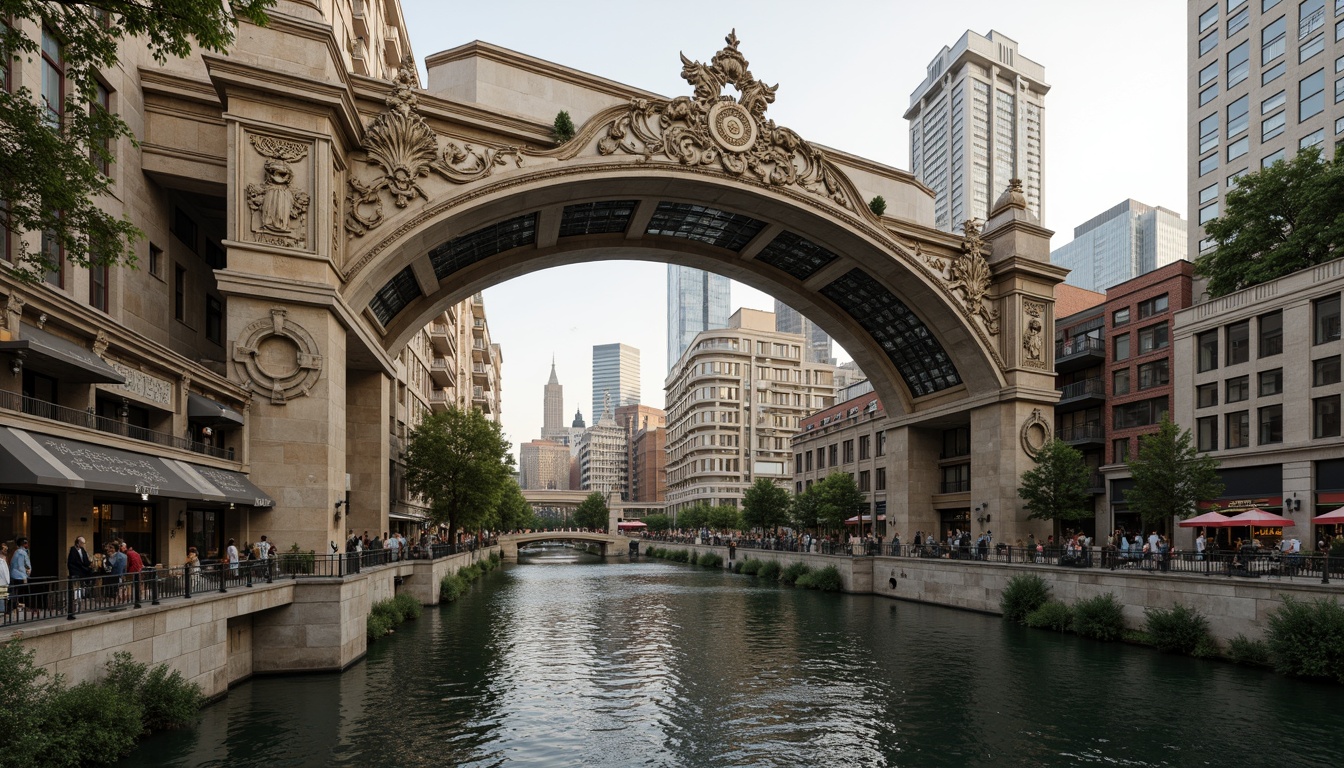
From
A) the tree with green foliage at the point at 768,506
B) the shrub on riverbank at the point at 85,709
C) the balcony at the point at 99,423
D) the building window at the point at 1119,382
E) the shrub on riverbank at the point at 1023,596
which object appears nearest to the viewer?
the shrub on riverbank at the point at 85,709

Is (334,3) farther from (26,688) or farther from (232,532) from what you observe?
(26,688)

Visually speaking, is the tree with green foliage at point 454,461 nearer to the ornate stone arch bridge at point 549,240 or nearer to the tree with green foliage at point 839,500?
the ornate stone arch bridge at point 549,240

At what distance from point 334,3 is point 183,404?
893 inches

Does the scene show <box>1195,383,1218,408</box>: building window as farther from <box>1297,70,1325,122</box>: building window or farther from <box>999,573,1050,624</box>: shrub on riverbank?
<box>1297,70,1325,122</box>: building window

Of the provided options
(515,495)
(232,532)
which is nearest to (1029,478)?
(232,532)

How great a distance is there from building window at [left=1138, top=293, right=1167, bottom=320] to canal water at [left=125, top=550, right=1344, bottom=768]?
30669 millimetres

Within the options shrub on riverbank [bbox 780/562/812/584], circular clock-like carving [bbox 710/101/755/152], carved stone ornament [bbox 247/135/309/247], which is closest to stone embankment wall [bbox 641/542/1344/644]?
shrub on riverbank [bbox 780/562/812/584]

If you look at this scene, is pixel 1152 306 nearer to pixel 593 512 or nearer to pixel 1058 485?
pixel 1058 485

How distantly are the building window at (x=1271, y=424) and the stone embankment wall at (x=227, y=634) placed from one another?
41.5m

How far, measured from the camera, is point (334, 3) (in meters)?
38.1

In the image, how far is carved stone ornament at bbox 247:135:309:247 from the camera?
2752 centimetres

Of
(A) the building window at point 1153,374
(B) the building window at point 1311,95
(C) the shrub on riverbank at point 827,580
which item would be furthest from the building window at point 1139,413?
(B) the building window at point 1311,95

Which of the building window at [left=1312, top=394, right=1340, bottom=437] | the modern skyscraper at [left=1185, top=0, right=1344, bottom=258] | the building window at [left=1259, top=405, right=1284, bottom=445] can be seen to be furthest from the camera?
the modern skyscraper at [left=1185, top=0, right=1344, bottom=258]

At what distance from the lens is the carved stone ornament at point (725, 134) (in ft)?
126
